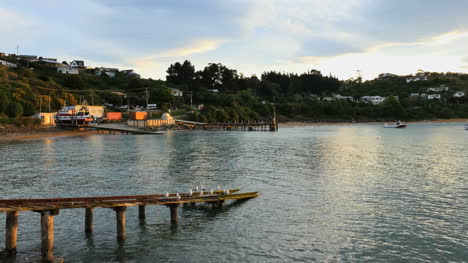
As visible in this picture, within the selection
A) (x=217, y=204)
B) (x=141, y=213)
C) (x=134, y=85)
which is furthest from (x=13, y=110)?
(x=217, y=204)

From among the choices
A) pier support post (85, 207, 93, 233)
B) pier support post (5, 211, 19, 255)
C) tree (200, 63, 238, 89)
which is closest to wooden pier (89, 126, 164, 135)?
pier support post (85, 207, 93, 233)

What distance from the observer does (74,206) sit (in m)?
15.9

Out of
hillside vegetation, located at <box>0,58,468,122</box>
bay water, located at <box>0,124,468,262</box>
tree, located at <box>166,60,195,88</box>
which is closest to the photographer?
bay water, located at <box>0,124,468,262</box>

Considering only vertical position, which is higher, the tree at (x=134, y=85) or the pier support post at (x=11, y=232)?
the tree at (x=134, y=85)

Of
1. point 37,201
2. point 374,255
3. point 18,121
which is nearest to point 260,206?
point 374,255

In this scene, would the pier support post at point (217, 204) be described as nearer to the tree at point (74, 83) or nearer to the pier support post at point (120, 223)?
the pier support post at point (120, 223)

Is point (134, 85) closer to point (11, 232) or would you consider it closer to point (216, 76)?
point (216, 76)

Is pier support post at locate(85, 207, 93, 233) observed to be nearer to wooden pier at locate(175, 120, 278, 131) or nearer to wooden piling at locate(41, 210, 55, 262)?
wooden piling at locate(41, 210, 55, 262)

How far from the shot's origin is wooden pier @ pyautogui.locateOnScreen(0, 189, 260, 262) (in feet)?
47.3

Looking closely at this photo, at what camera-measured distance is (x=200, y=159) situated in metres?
45.9

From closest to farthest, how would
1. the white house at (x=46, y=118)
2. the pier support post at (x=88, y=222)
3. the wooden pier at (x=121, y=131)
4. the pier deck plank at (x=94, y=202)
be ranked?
the pier deck plank at (x=94, y=202)
the pier support post at (x=88, y=222)
the white house at (x=46, y=118)
the wooden pier at (x=121, y=131)

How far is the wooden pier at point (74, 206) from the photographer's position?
14.4 metres

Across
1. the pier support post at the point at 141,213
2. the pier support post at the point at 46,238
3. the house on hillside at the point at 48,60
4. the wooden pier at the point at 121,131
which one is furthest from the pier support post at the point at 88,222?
the house on hillside at the point at 48,60

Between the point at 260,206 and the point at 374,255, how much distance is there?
28.5ft
